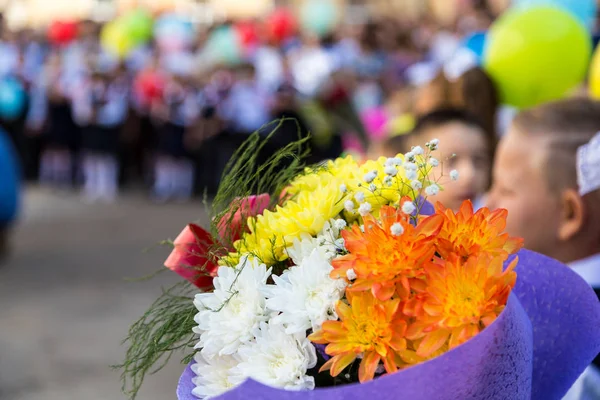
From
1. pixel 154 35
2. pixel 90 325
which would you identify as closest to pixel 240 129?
pixel 154 35

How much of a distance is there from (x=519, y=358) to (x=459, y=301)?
12 cm

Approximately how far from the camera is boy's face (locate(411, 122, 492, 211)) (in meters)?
2.57

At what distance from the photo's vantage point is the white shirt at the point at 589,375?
170cm

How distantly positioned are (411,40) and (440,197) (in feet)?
28.0

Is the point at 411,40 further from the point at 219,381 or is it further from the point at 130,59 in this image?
the point at 219,381

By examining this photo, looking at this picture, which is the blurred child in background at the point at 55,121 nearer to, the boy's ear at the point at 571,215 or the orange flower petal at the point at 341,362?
the boy's ear at the point at 571,215

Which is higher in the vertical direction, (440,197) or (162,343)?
(162,343)

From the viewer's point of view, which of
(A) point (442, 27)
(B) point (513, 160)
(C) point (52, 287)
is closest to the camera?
(B) point (513, 160)

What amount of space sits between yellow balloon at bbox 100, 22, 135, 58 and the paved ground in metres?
3.51

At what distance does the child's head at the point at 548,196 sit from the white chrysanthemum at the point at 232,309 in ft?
2.81

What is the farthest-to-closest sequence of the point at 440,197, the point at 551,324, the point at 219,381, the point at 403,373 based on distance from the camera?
the point at 440,197
the point at 551,324
the point at 219,381
the point at 403,373

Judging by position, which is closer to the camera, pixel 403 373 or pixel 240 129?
pixel 403 373

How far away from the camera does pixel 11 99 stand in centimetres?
1241

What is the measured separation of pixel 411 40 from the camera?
1066cm
